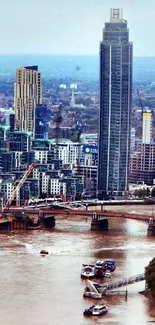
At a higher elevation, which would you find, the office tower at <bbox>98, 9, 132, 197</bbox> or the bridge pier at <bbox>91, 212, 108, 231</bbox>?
the office tower at <bbox>98, 9, 132, 197</bbox>

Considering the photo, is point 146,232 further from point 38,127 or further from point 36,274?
point 38,127

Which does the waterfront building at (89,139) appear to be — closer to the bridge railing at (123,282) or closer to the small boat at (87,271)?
the small boat at (87,271)

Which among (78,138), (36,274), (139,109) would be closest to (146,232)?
(36,274)

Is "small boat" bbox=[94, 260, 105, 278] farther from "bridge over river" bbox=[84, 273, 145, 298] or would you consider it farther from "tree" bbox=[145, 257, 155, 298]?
"tree" bbox=[145, 257, 155, 298]

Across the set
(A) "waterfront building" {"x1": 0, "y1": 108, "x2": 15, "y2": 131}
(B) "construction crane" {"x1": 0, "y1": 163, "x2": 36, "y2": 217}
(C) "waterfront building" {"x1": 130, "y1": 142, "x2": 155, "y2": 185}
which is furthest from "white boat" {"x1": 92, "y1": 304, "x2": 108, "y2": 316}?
(A) "waterfront building" {"x1": 0, "y1": 108, "x2": 15, "y2": 131}

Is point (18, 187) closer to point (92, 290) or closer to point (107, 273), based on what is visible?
point (107, 273)
